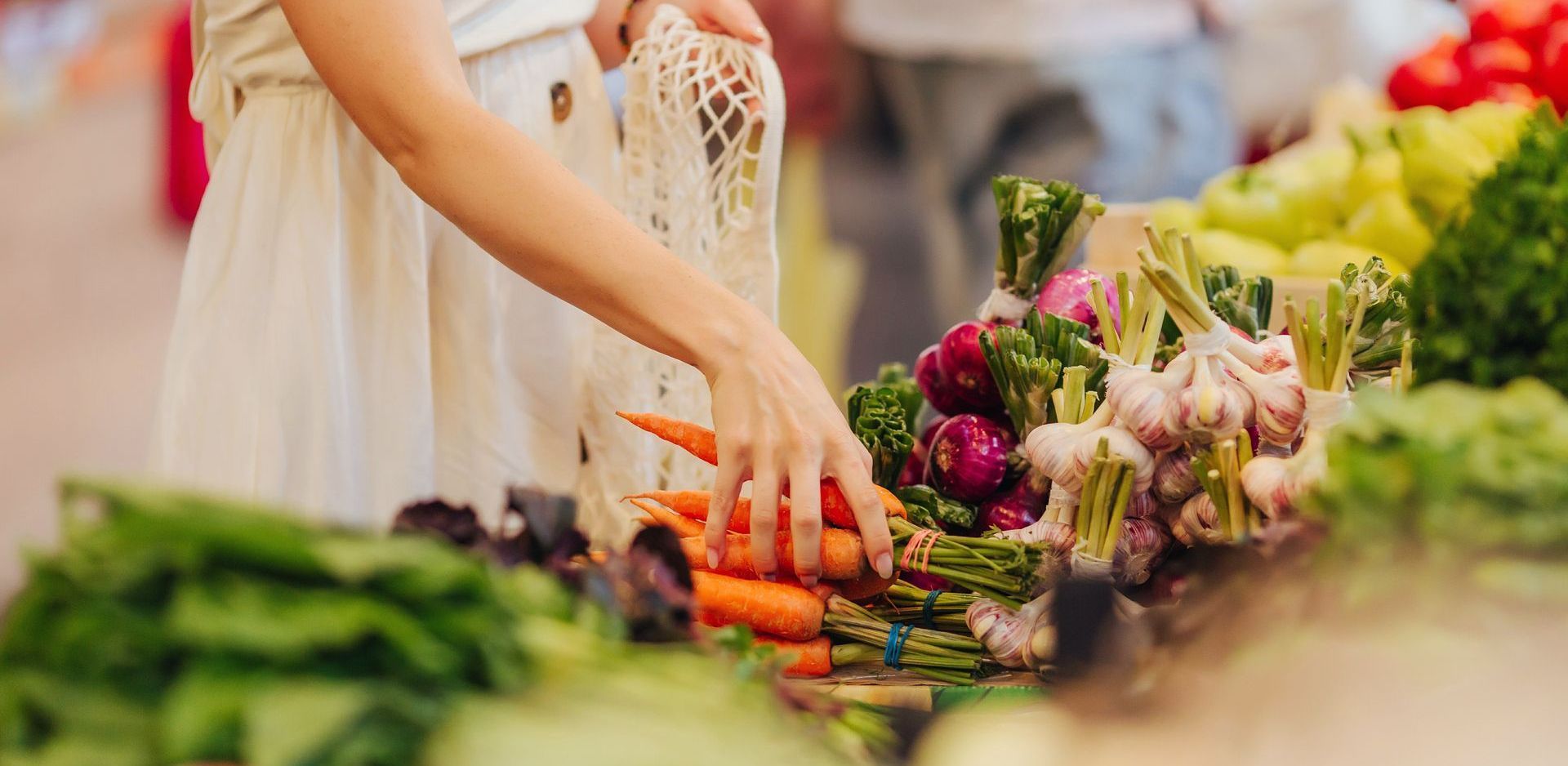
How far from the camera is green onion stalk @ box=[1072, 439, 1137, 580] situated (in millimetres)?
1067

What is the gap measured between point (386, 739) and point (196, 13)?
124 cm

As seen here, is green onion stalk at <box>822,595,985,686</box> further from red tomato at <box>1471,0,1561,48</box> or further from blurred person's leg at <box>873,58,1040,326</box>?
blurred person's leg at <box>873,58,1040,326</box>

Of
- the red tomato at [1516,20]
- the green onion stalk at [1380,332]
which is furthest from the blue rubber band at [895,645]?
the red tomato at [1516,20]

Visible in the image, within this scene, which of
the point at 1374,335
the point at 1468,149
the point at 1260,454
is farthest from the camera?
the point at 1468,149

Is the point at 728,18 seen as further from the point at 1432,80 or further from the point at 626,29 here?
the point at 1432,80

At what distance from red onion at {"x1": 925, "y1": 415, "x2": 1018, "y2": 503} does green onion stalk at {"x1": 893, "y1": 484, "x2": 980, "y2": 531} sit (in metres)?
0.02

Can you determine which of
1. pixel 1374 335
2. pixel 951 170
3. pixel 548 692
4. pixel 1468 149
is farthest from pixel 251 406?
pixel 951 170

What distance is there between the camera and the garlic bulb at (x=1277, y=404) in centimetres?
103

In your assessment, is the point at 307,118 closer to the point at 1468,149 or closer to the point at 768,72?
the point at 768,72

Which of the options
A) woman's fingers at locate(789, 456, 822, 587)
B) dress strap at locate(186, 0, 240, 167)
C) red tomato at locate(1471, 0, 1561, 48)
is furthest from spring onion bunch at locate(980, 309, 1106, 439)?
red tomato at locate(1471, 0, 1561, 48)

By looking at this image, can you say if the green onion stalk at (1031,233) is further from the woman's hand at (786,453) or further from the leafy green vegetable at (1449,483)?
the leafy green vegetable at (1449,483)

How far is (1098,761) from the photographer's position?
65 centimetres

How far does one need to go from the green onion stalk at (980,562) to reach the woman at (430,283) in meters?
0.06

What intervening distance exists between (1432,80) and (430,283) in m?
1.91
